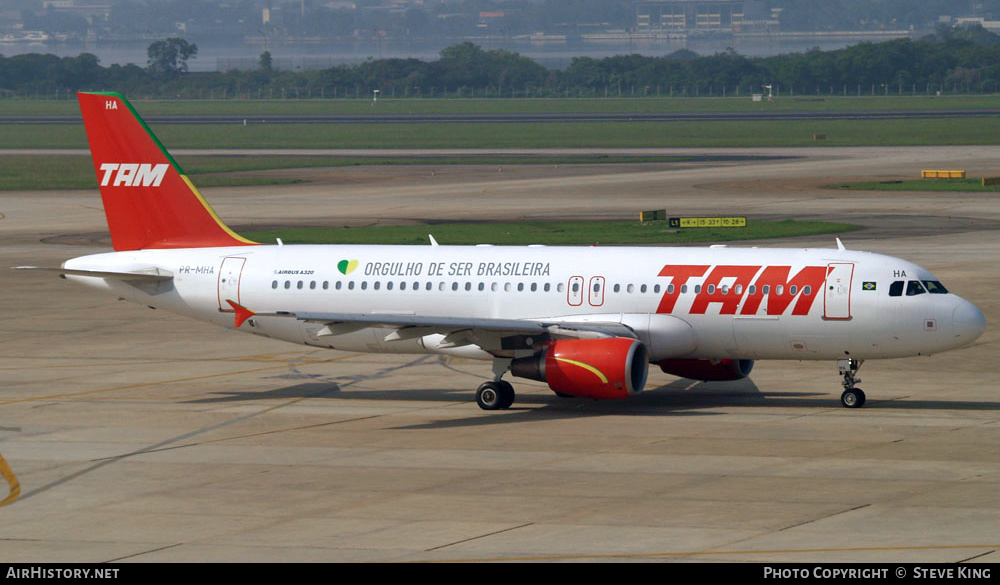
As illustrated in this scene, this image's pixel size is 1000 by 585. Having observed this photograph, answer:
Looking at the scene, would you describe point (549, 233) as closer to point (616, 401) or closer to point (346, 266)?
point (346, 266)

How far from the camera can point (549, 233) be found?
8331 centimetres

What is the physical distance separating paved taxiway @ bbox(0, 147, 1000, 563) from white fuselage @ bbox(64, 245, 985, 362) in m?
1.92

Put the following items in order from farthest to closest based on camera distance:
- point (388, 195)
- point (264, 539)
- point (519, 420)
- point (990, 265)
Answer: point (388, 195) < point (990, 265) < point (519, 420) < point (264, 539)

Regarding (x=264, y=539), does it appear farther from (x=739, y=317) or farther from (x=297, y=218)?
(x=297, y=218)

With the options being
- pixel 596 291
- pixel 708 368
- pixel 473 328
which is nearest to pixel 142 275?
pixel 473 328

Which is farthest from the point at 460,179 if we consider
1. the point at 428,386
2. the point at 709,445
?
the point at 709,445

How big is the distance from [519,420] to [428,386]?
6690 mm

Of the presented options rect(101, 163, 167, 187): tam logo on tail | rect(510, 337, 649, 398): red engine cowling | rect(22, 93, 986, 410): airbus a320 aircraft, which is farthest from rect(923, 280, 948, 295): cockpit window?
rect(101, 163, 167, 187): tam logo on tail

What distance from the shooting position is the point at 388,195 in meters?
112

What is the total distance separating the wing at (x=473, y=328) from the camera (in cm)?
3900

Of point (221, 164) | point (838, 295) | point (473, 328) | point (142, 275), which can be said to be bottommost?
point (221, 164)

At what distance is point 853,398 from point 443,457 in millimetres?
12227

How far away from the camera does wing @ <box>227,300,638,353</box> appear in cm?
3900

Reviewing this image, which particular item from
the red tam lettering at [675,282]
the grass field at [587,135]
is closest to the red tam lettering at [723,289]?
the red tam lettering at [675,282]
